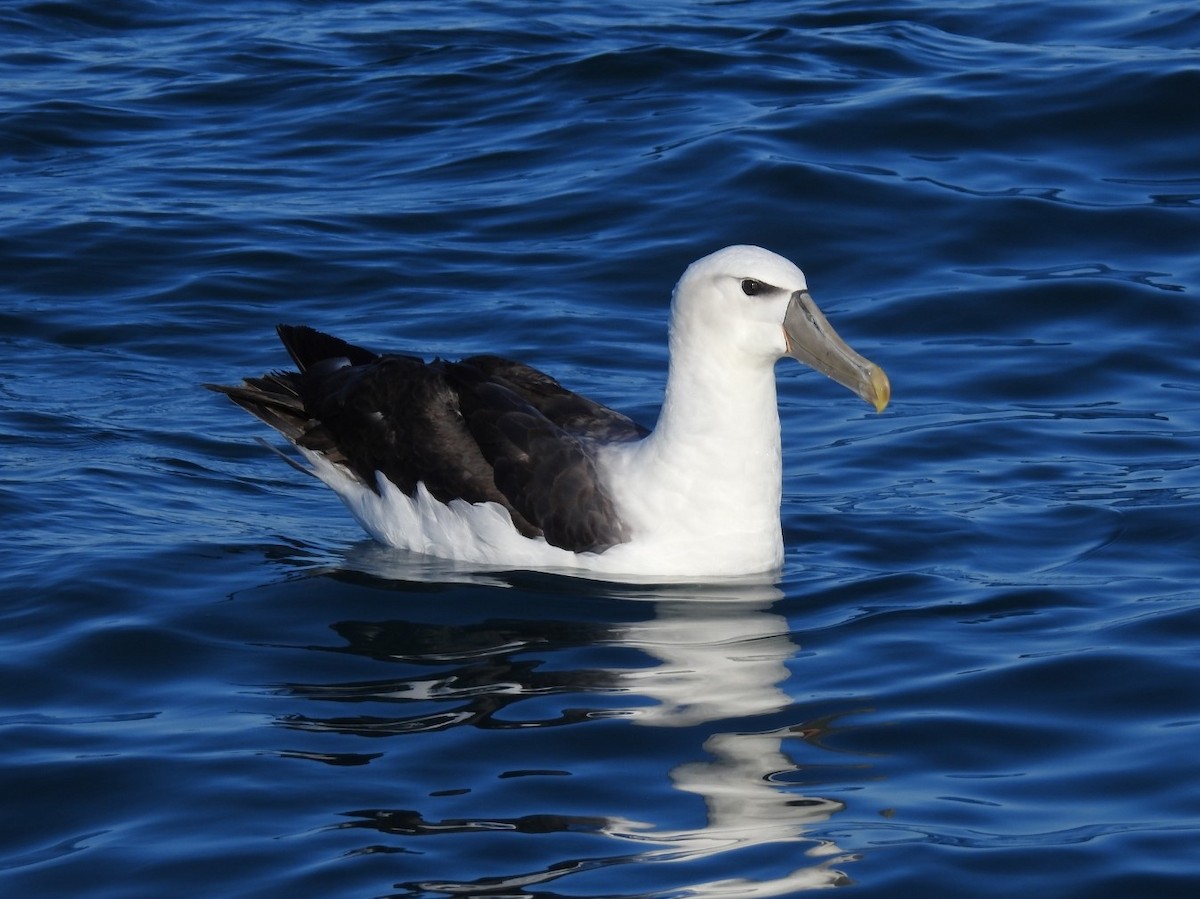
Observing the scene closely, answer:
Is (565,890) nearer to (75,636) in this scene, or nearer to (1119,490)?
(75,636)

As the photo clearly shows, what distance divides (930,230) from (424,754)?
→ 7120 millimetres

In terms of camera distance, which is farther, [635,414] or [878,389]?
[635,414]

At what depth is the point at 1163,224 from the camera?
12.3 m

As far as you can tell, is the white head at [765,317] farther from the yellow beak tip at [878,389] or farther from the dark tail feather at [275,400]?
the dark tail feather at [275,400]

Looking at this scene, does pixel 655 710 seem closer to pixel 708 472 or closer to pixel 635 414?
pixel 708 472

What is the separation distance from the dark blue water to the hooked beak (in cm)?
76

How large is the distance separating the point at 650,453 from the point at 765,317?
680 mm

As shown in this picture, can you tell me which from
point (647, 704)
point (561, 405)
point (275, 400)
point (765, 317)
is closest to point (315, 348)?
point (275, 400)

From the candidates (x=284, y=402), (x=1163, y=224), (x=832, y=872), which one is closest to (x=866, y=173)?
(x=1163, y=224)

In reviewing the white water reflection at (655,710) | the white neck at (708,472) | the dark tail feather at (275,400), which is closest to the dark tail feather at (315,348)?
the dark tail feather at (275,400)

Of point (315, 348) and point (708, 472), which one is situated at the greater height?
point (315, 348)

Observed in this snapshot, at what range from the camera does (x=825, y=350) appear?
7.58m

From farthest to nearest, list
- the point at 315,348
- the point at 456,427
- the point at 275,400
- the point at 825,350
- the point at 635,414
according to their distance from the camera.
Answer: the point at 635,414, the point at 315,348, the point at 275,400, the point at 456,427, the point at 825,350

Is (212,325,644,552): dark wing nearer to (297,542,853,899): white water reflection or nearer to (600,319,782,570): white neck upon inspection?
(600,319,782,570): white neck
